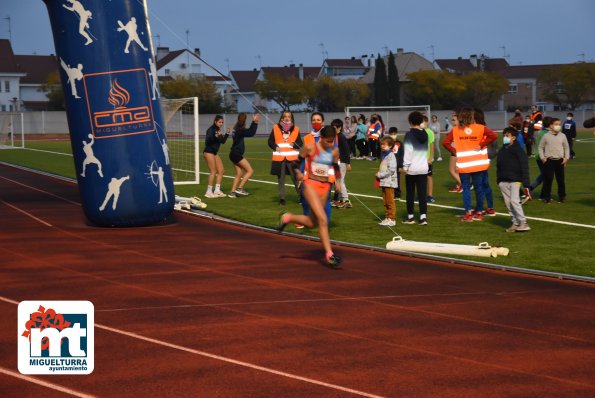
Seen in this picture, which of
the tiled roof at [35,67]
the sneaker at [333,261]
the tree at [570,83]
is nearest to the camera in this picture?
the sneaker at [333,261]

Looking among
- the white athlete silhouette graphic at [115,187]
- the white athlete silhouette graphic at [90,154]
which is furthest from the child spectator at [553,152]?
the white athlete silhouette graphic at [90,154]

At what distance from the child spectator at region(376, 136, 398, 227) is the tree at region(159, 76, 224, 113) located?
8103cm

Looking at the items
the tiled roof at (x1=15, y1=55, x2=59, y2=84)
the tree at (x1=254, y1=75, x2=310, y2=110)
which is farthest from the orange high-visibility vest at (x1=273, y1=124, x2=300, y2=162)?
the tiled roof at (x1=15, y1=55, x2=59, y2=84)

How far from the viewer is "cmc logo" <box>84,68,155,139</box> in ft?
50.9

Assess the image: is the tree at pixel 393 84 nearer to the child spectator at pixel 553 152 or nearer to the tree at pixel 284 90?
the tree at pixel 284 90

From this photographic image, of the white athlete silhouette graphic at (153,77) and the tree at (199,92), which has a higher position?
the tree at (199,92)

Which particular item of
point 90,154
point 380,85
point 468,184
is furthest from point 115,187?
point 380,85

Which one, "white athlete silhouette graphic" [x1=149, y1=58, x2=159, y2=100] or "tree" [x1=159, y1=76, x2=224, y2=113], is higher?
"tree" [x1=159, y1=76, x2=224, y2=113]

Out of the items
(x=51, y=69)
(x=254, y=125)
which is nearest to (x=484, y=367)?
(x=254, y=125)

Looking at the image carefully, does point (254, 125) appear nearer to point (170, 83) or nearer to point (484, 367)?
point (484, 367)

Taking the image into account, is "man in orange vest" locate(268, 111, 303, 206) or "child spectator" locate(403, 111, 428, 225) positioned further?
"man in orange vest" locate(268, 111, 303, 206)

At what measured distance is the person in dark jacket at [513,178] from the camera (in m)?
15.3

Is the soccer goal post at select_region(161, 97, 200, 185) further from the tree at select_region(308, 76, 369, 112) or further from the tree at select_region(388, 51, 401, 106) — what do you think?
the tree at select_region(308, 76, 369, 112)

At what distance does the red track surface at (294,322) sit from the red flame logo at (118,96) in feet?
8.11
